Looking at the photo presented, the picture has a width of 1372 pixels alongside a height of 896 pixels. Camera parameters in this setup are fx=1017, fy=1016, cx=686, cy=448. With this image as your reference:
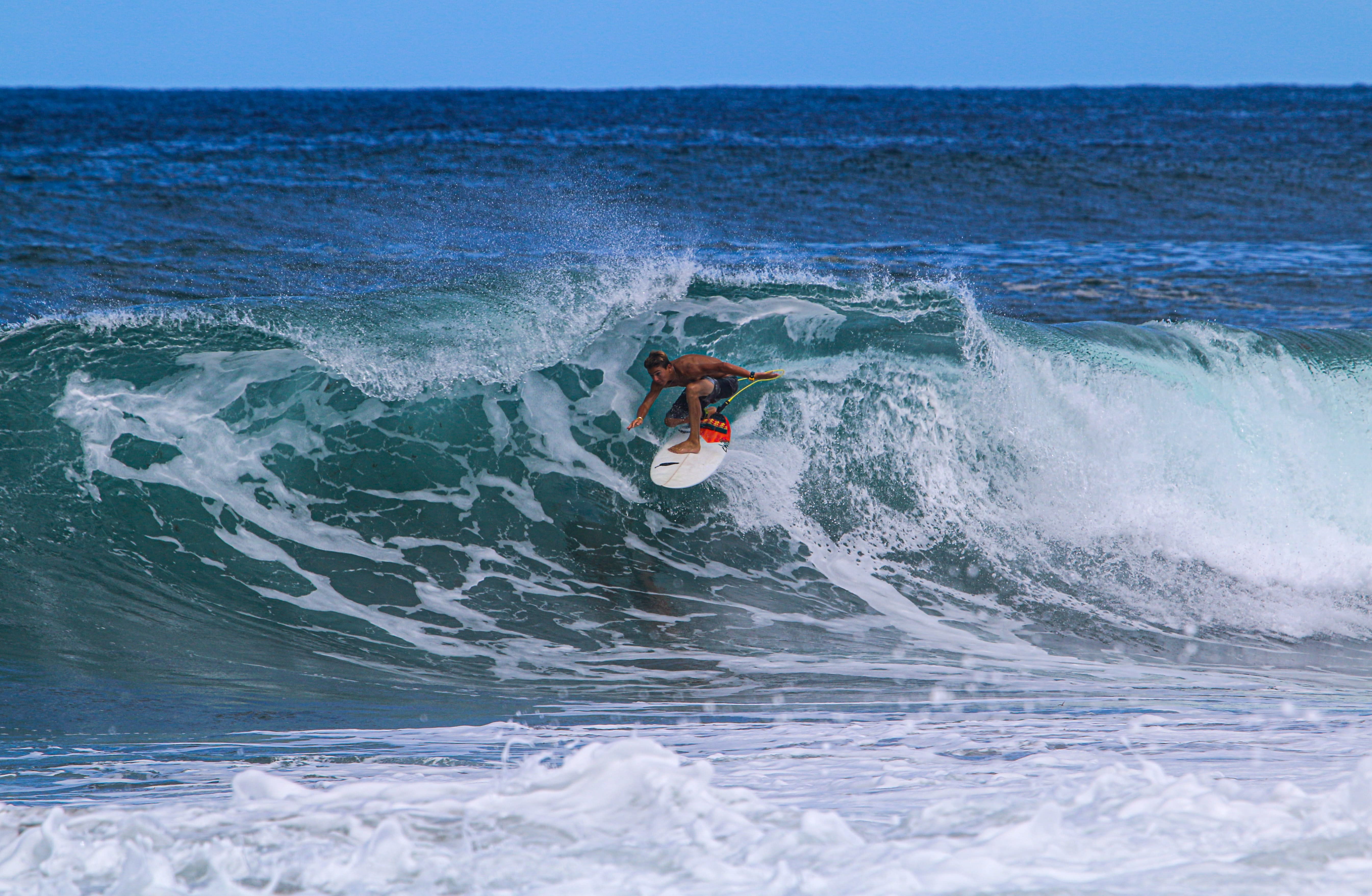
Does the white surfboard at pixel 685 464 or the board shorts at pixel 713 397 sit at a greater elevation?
the board shorts at pixel 713 397

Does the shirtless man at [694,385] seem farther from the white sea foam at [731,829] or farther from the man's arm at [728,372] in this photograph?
the white sea foam at [731,829]

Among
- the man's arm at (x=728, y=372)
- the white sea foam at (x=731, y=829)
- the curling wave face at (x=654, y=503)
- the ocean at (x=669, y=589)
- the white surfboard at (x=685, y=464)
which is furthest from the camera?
the white surfboard at (x=685, y=464)

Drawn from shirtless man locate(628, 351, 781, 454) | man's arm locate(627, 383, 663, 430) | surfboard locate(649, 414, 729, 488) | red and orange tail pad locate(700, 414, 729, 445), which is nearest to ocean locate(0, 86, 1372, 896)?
surfboard locate(649, 414, 729, 488)

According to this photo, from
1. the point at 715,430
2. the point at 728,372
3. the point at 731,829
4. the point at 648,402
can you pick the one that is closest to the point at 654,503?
the point at 715,430

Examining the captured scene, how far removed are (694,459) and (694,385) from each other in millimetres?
561

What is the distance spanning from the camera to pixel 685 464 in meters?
7.31

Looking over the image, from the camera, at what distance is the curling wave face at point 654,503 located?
233 inches

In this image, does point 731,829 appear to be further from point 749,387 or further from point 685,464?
point 749,387

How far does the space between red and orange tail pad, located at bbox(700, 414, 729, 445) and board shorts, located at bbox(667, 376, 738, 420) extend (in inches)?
3.2

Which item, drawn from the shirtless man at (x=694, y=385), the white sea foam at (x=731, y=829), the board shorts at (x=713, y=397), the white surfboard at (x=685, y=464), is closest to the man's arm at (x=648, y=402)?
the shirtless man at (x=694, y=385)

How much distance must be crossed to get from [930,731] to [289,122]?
151 feet

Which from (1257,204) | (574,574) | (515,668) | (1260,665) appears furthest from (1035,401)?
(1257,204)

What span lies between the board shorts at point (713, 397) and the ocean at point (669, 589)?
22.4 inches

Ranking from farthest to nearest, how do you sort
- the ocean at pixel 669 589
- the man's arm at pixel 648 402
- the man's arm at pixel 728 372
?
the man's arm at pixel 728 372, the man's arm at pixel 648 402, the ocean at pixel 669 589
